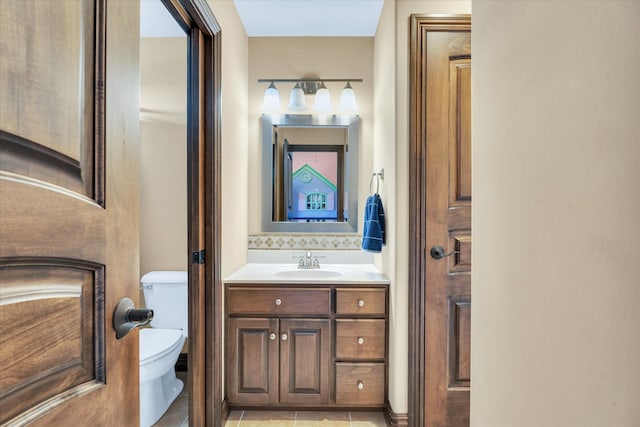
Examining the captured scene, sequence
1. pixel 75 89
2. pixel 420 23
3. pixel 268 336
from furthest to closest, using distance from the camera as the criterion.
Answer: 1. pixel 268 336
2. pixel 420 23
3. pixel 75 89

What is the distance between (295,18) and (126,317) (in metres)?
2.27

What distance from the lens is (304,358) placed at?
6.91ft

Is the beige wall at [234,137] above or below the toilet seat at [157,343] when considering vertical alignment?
above

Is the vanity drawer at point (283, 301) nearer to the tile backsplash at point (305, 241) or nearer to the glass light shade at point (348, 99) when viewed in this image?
the tile backsplash at point (305, 241)

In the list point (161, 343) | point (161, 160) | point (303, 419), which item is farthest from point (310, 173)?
point (303, 419)

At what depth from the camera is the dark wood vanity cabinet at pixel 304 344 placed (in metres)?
2.09

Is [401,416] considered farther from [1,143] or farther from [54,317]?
[1,143]

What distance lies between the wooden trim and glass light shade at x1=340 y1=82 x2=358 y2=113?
1.02 metres

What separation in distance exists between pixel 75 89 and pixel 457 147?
1721 mm

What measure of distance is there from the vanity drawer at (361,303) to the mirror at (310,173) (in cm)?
69

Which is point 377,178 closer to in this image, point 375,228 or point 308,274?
point 375,228

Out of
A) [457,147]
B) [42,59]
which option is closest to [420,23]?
[457,147]

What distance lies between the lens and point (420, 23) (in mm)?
1869

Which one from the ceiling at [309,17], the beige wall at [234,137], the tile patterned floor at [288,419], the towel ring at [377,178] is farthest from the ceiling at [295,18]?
the tile patterned floor at [288,419]
